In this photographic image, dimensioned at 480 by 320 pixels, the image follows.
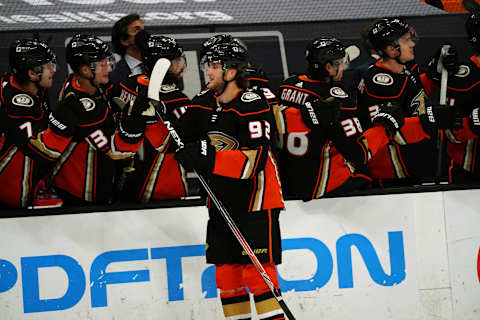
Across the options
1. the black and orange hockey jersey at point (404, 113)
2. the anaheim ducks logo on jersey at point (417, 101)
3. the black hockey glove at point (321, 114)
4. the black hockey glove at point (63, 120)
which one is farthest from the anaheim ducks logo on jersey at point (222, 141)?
the anaheim ducks logo on jersey at point (417, 101)

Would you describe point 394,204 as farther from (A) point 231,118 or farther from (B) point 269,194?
(A) point 231,118

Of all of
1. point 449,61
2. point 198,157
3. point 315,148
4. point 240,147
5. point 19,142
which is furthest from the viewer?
point 449,61

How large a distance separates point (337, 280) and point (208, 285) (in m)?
0.62

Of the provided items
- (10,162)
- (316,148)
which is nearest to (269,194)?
(316,148)

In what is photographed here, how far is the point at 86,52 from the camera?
10.9ft

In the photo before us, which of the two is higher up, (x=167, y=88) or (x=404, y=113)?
(x=167, y=88)

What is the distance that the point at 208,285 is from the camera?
3.39 m

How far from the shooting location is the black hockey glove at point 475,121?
3520mm

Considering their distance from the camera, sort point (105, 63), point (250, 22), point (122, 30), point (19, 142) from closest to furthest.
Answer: point (19, 142) → point (105, 63) → point (122, 30) → point (250, 22)

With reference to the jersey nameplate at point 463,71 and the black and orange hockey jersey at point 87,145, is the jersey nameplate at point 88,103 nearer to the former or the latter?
the black and orange hockey jersey at point 87,145

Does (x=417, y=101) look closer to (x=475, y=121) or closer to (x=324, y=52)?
(x=475, y=121)

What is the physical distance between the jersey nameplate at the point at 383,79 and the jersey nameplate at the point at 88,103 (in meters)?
1.43

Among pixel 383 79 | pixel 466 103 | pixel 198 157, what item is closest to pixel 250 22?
pixel 383 79

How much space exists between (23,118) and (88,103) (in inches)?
12.0
